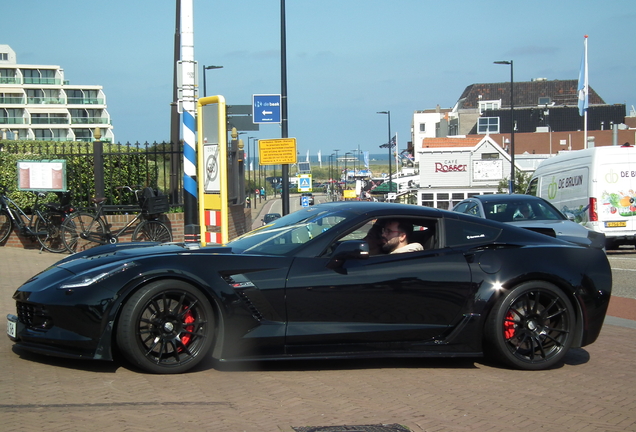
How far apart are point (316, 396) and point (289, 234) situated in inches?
55.1

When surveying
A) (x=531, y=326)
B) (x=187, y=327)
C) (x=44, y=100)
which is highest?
(x=44, y=100)

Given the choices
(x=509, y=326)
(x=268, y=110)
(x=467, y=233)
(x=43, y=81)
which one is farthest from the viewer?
(x=43, y=81)

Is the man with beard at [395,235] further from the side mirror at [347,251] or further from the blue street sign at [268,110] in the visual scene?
the blue street sign at [268,110]

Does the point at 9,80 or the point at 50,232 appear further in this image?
the point at 9,80

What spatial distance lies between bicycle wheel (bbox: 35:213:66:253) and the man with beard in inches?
345

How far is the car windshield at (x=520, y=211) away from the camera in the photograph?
37.0ft

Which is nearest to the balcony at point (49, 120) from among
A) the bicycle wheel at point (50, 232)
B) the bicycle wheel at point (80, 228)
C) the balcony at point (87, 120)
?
the balcony at point (87, 120)

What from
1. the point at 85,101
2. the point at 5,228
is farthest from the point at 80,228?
the point at 85,101

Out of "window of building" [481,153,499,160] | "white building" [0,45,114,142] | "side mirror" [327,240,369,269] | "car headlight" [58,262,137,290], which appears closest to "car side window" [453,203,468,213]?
"side mirror" [327,240,369,269]

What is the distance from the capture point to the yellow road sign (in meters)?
13.2

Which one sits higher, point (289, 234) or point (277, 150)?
point (277, 150)

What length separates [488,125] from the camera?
75.9m

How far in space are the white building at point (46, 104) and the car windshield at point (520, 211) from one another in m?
72.5

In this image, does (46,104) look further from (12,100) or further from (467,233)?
(467,233)
